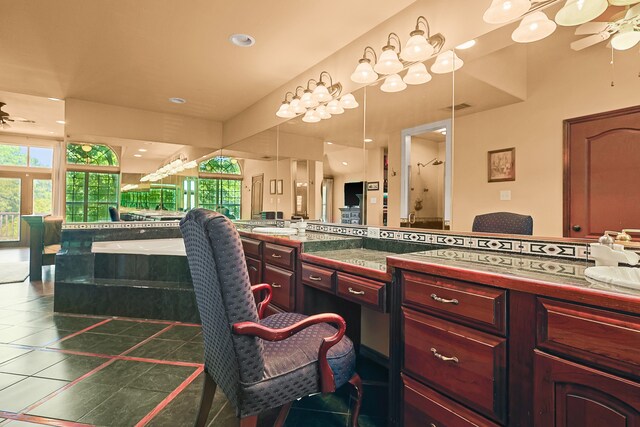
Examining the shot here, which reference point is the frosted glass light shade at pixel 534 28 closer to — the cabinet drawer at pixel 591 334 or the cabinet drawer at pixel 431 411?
Answer: the cabinet drawer at pixel 591 334

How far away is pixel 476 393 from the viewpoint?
3.72 ft

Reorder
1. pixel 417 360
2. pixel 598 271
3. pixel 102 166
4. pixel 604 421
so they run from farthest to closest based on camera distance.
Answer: pixel 102 166, pixel 417 360, pixel 598 271, pixel 604 421

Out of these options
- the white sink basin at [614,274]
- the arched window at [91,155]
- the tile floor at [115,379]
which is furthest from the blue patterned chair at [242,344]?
the arched window at [91,155]

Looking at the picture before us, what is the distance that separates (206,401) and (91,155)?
4321 mm

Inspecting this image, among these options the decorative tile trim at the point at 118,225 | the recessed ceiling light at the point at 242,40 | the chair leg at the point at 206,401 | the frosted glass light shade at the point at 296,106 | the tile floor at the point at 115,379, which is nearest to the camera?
the chair leg at the point at 206,401

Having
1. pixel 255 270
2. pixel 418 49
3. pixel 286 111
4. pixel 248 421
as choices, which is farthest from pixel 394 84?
pixel 248 421

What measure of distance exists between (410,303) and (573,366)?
22.2 inches

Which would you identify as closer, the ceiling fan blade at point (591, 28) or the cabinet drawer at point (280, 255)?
the ceiling fan blade at point (591, 28)

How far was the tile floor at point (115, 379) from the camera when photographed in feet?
5.59

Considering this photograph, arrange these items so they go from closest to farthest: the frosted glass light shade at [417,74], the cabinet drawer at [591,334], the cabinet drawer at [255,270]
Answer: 1. the cabinet drawer at [591,334]
2. the frosted glass light shade at [417,74]
3. the cabinet drawer at [255,270]

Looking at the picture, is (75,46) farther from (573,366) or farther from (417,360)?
(573,366)

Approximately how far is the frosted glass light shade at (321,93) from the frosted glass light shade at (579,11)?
5.83 ft

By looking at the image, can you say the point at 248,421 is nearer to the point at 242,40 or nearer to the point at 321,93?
the point at 321,93

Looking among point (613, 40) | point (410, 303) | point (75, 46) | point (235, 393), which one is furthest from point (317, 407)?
point (75, 46)
